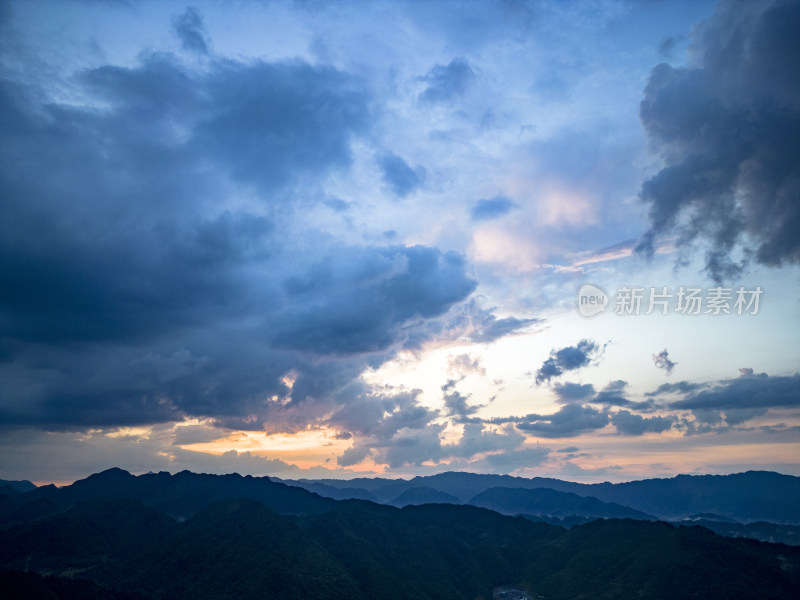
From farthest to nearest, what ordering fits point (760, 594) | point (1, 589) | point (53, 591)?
1. point (760, 594)
2. point (53, 591)
3. point (1, 589)

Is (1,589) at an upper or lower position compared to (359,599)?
upper

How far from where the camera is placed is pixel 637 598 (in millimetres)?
196750

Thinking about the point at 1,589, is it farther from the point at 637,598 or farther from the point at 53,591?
the point at 637,598

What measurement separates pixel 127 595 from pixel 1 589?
4443 centimetres

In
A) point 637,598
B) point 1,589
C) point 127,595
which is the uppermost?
point 1,589

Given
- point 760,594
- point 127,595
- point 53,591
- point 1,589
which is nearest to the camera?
point 1,589

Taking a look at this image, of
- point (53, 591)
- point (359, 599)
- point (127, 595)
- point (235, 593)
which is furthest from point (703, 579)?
point (53, 591)

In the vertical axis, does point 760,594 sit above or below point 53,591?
below

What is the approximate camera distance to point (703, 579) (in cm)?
19462

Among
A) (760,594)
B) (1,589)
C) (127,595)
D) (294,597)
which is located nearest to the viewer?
(1,589)

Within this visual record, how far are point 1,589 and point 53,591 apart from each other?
13.3 meters

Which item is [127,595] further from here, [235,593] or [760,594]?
[760,594]

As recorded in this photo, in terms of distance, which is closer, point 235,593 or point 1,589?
point 1,589

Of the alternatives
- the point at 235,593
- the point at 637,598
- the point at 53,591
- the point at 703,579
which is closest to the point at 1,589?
the point at 53,591
